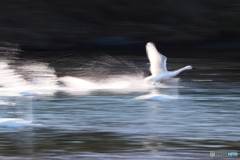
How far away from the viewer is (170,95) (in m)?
17.2

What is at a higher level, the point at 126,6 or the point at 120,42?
the point at 126,6

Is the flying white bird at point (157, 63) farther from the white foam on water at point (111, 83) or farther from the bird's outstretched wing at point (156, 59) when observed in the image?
the white foam on water at point (111, 83)

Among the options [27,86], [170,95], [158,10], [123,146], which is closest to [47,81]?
[27,86]

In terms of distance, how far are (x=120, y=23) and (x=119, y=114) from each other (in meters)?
27.2

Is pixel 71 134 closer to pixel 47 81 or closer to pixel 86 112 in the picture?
pixel 86 112

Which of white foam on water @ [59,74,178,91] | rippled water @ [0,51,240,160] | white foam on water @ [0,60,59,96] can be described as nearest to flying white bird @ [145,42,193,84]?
rippled water @ [0,51,240,160]

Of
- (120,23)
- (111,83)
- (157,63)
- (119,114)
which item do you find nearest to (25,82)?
(111,83)

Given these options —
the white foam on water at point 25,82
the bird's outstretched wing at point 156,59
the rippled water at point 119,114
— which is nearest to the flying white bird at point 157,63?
the bird's outstretched wing at point 156,59

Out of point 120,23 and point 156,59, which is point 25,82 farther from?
point 120,23

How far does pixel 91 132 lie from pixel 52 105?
3855mm

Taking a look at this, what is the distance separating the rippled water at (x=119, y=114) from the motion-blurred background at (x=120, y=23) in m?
13.4

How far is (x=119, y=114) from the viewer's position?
1380cm

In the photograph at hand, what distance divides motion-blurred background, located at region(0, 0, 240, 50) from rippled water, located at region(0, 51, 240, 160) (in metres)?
13.4

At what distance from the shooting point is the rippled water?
33.9 ft
